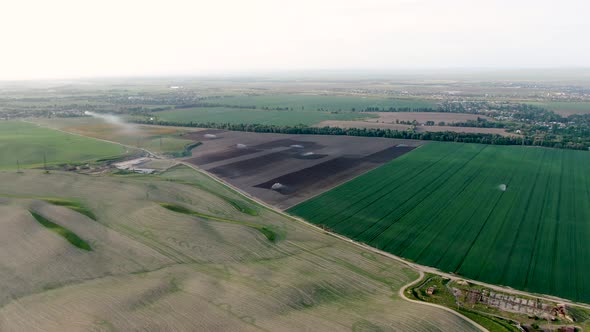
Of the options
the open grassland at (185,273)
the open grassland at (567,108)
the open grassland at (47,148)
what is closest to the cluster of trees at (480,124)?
the open grassland at (567,108)

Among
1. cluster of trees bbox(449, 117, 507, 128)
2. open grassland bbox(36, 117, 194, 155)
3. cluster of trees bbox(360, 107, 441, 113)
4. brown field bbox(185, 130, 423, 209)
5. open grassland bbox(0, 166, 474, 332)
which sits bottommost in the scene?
open grassland bbox(0, 166, 474, 332)

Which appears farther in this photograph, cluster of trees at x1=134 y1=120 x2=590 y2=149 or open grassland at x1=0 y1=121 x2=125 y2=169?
cluster of trees at x1=134 y1=120 x2=590 y2=149

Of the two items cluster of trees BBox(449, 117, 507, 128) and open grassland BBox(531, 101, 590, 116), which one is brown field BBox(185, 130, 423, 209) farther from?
open grassland BBox(531, 101, 590, 116)

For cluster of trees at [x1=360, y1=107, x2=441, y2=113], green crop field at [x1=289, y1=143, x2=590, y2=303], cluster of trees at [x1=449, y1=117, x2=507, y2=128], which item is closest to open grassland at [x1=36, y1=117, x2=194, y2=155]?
green crop field at [x1=289, y1=143, x2=590, y2=303]

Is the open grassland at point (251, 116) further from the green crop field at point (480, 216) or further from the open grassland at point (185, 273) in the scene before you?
the open grassland at point (185, 273)

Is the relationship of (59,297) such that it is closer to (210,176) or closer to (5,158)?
(210,176)
